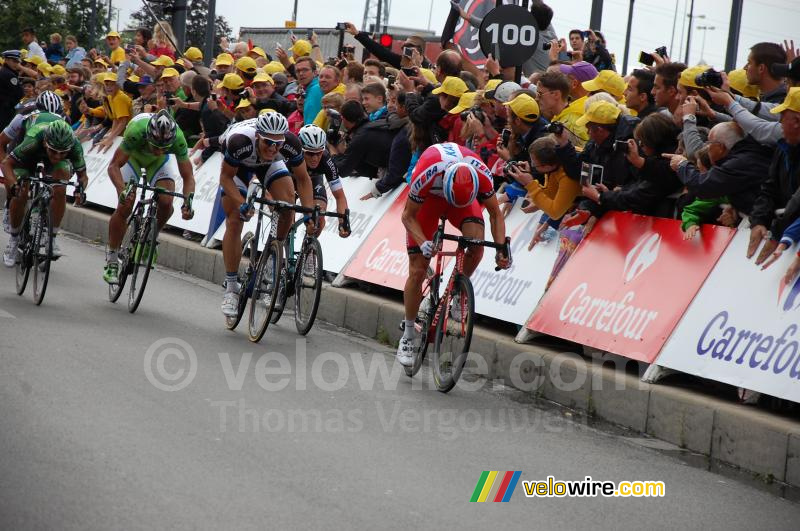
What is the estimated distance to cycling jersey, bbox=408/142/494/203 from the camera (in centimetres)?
915

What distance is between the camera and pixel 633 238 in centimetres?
959

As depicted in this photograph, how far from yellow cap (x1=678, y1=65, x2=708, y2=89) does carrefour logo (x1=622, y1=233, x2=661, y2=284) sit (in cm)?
133

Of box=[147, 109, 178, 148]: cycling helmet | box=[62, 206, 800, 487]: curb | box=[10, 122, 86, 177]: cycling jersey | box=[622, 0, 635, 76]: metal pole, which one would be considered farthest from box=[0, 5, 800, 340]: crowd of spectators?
box=[622, 0, 635, 76]: metal pole

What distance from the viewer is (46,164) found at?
13.1 m

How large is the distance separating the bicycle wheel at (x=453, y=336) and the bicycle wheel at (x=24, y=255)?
4.71 meters

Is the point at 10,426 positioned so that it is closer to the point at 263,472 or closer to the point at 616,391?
the point at 263,472

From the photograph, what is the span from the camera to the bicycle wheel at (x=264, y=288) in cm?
1052

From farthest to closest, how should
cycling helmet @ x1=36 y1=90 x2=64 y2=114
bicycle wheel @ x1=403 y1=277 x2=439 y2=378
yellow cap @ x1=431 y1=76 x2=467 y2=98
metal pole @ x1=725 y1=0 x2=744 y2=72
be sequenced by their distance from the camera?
metal pole @ x1=725 y1=0 x2=744 y2=72 → cycling helmet @ x1=36 y1=90 x2=64 y2=114 → yellow cap @ x1=431 y1=76 x2=467 y2=98 → bicycle wheel @ x1=403 y1=277 x2=439 y2=378

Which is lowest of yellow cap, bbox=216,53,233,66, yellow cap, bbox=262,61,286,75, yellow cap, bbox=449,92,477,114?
yellow cap, bbox=449,92,477,114

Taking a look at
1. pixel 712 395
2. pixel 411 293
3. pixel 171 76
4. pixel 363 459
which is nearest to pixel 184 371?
pixel 411 293

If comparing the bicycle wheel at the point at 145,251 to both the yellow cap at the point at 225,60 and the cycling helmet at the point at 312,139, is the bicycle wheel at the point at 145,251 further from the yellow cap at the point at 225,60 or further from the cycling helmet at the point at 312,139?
the yellow cap at the point at 225,60

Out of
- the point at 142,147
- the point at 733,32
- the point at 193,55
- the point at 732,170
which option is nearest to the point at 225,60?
the point at 193,55

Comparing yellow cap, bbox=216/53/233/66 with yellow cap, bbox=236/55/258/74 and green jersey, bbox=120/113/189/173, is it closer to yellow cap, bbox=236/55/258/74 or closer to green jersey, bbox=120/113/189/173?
yellow cap, bbox=236/55/258/74

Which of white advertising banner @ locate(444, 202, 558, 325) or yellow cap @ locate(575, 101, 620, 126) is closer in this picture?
yellow cap @ locate(575, 101, 620, 126)
